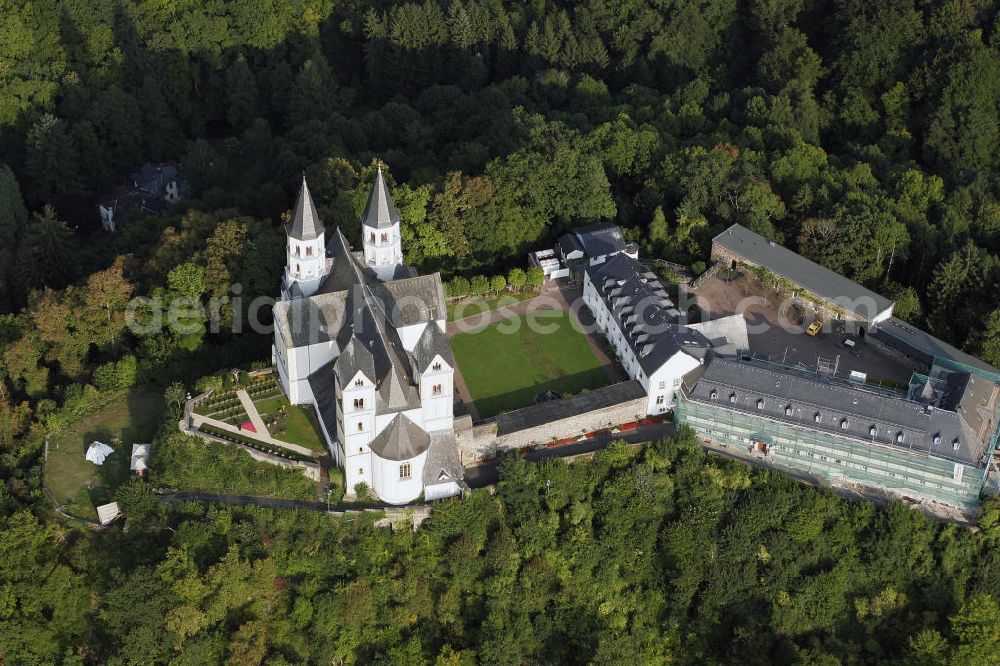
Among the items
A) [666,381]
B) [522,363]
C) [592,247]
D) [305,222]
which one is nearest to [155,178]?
[305,222]

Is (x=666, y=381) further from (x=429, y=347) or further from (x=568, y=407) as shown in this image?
(x=429, y=347)

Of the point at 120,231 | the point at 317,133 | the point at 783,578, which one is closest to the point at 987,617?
the point at 783,578

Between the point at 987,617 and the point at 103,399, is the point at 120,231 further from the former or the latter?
the point at 987,617

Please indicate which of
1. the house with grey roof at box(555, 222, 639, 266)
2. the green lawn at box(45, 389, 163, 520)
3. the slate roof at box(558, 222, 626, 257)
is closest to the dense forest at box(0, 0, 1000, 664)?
the green lawn at box(45, 389, 163, 520)

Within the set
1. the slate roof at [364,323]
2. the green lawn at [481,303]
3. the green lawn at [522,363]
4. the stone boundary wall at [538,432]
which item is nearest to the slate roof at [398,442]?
the slate roof at [364,323]

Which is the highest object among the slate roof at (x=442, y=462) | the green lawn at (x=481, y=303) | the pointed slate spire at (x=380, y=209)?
the pointed slate spire at (x=380, y=209)

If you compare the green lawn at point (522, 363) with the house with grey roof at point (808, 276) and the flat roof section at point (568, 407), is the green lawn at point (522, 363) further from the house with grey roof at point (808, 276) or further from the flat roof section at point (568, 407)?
the house with grey roof at point (808, 276)

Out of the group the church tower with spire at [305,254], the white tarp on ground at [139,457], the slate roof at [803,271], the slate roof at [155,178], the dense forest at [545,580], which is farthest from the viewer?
the slate roof at [155,178]
